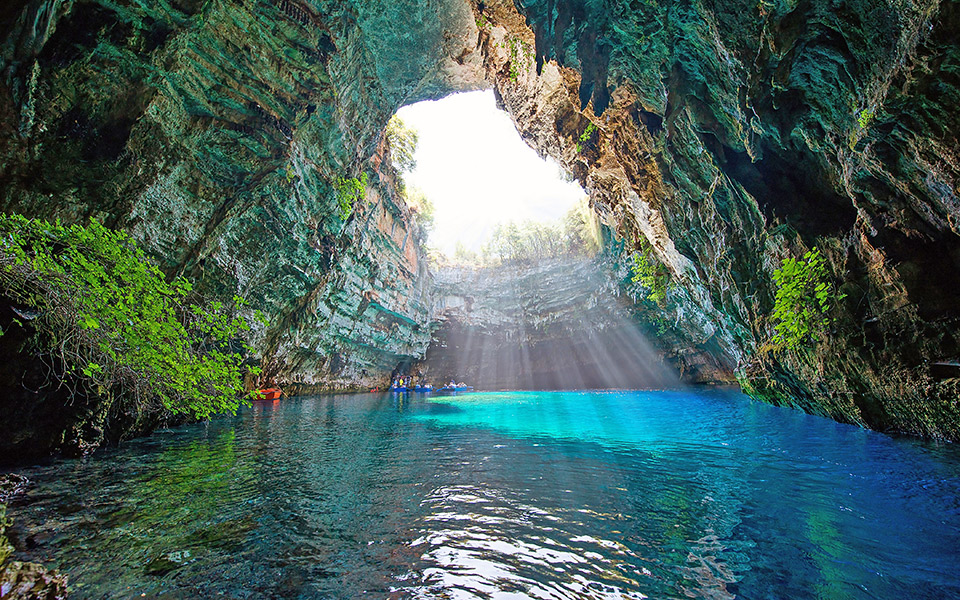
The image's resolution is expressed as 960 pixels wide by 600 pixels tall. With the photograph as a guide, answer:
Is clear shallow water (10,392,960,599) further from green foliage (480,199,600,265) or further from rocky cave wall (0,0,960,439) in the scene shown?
green foliage (480,199,600,265)

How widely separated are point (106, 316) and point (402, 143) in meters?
23.0

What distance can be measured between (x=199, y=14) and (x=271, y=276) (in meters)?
9.15

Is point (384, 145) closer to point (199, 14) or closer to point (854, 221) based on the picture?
point (199, 14)

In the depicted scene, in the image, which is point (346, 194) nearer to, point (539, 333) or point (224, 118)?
point (224, 118)

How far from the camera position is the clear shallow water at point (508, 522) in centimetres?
250

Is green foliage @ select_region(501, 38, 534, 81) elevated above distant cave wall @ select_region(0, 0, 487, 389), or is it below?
above

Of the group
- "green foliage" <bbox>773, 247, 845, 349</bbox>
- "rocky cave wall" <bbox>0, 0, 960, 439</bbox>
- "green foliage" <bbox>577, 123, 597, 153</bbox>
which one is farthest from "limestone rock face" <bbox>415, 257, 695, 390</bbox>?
"green foliage" <bbox>773, 247, 845, 349</bbox>

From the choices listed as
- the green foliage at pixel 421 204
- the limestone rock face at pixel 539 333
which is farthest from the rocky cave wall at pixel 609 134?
the limestone rock face at pixel 539 333

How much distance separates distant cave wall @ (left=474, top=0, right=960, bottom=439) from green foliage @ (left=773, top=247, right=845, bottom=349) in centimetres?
25

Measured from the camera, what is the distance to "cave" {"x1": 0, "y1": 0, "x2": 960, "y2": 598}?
310 cm

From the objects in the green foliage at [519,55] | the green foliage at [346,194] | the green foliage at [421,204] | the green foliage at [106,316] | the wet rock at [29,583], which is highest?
the green foliage at [421,204]

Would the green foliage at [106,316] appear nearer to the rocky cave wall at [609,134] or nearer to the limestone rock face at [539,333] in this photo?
the rocky cave wall at [609,134]

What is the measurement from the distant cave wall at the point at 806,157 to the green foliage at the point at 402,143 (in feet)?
43.4

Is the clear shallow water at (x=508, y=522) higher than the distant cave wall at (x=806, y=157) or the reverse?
the reverse
